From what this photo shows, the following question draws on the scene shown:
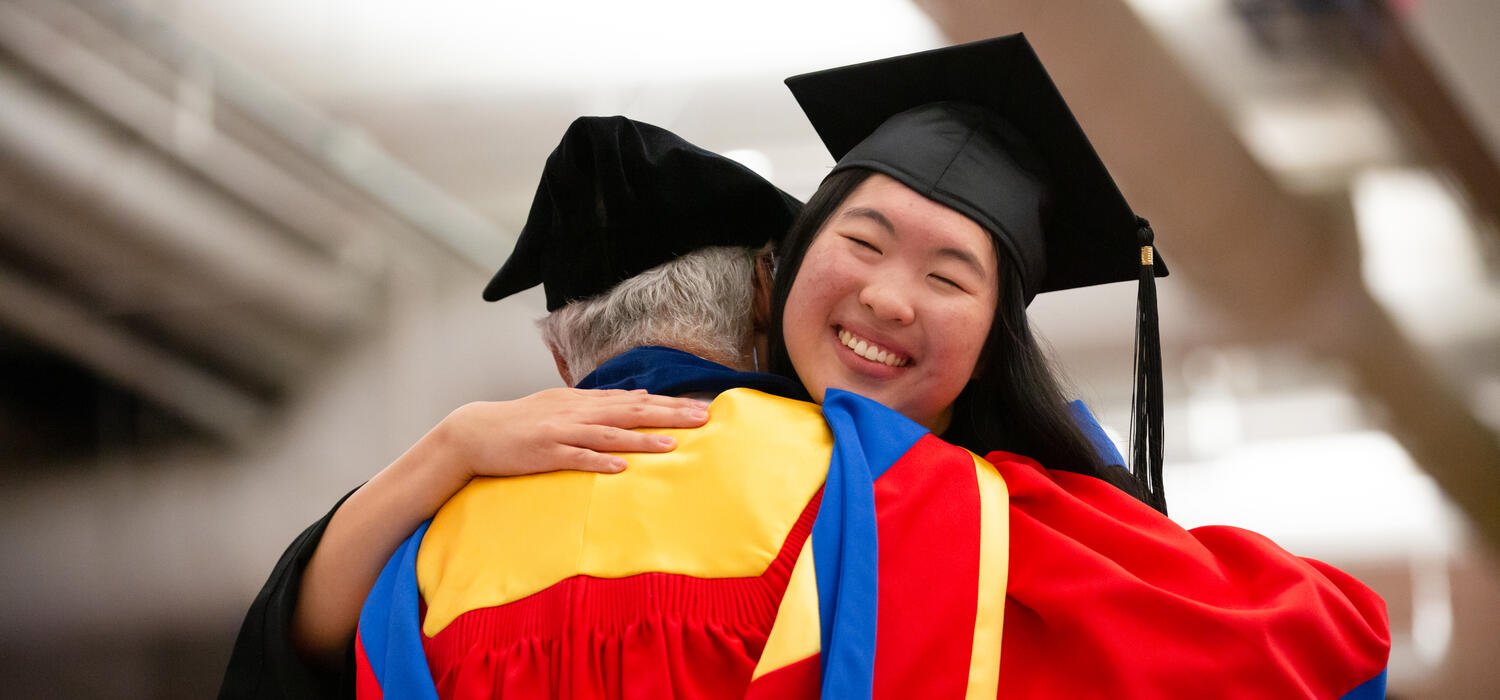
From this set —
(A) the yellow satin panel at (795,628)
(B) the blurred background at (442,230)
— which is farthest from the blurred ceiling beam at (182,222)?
(A) the yellow satin panel at (795,628)

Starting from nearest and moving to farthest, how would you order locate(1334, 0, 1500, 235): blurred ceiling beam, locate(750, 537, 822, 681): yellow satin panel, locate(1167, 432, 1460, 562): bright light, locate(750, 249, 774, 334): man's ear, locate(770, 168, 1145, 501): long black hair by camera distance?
locate(750, 537, 822, 681): yellow satin panel
locate(770, 168, 1145, 501): long black hair
locate(750, 249, 774, 334): man's ear
locate(1167, 432, 1460, 562): bright light
locate(1334, 0, 1500, 235): blurred ceiling beam

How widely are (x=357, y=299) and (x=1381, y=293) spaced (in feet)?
7.36

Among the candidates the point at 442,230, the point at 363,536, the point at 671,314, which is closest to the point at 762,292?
the point at 671,314

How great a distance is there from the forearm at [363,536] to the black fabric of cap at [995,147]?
59cm

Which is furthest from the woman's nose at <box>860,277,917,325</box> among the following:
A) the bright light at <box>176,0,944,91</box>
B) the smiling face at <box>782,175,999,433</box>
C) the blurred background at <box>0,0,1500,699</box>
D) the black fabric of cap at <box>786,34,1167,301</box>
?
the bright light at <box>176,0,944,91</box>

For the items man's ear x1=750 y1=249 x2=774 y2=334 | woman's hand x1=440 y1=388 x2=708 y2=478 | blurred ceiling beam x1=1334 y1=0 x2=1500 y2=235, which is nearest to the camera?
woman's hand x1=440 y1=388 x2=708 y2=478

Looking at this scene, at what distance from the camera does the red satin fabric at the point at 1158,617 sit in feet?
2.93

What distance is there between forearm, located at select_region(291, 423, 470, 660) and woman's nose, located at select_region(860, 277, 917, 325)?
47 centimetres

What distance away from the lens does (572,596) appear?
3.00 feet

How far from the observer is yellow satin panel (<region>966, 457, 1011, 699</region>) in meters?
0.87

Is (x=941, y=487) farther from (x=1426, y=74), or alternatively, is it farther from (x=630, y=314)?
(x=1426, y=74)

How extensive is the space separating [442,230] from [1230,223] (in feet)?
5.67

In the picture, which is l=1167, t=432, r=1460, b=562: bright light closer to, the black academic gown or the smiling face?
the smiling face

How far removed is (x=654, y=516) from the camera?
3.07ft
